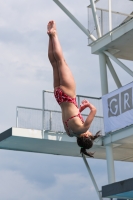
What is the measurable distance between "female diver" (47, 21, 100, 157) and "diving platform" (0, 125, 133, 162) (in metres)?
10.9

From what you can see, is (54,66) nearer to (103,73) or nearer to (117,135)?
(117,135)

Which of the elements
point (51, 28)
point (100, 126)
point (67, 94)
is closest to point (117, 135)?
→ point (100, 126)

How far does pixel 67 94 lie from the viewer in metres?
11.9

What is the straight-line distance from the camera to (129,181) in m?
18.6

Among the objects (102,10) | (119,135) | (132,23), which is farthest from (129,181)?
(102,10)

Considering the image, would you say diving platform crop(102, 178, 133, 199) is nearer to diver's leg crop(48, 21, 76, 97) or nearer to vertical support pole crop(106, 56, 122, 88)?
vertical support pole crop(106, 56, 122, 88)

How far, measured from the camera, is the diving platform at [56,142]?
2377 cm

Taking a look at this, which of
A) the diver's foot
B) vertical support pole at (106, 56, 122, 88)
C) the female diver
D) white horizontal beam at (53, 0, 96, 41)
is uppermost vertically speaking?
white horizontal beam at (53, 0, 96, 41)

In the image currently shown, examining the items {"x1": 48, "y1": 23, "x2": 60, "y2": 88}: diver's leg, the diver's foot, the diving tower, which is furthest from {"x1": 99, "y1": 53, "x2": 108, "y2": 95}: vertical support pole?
{"x1": 48, "y1": 23, "x2": 60, "y2": 88}: diver's leg

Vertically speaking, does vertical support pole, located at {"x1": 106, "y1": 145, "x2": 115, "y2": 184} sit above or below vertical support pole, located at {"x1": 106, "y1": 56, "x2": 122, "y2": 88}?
below

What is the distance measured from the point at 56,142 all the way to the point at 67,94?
43.1ft

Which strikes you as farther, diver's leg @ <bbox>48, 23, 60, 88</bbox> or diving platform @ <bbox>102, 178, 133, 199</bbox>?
diving platform @ <bbox>102, 178, 133, 199</bbox>

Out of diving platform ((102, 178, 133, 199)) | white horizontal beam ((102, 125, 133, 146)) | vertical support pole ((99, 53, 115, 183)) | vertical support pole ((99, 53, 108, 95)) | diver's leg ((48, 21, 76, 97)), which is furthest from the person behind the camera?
vertical support pole ((99, 53, 108, 95))

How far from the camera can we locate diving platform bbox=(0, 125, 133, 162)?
936 inches
